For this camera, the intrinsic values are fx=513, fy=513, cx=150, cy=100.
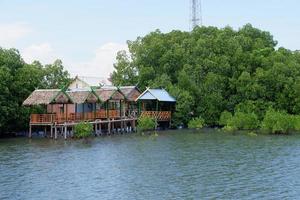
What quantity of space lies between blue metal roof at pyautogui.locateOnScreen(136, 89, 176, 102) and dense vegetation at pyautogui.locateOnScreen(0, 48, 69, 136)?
11.1m

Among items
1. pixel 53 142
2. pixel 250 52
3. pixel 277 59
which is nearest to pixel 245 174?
pixel 53 142

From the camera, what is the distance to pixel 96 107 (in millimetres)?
56500

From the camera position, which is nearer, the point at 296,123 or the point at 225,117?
the point at 296,123

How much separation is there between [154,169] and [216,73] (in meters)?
33.4

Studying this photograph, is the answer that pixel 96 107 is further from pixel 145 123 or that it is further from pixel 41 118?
pixel 41 118

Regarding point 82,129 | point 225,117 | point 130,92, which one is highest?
point 130,92

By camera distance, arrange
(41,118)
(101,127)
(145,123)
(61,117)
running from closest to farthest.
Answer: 1. (61,117)
2. (41,118)
3. (145,123)
4. (101,127)

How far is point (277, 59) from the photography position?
189 feet

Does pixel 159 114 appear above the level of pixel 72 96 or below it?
below

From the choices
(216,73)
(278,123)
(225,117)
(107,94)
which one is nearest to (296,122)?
(278,123)

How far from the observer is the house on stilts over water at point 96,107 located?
4709 centimetres

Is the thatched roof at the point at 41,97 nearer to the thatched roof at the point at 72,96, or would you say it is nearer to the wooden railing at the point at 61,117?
the thatched roof at the point at 72,96

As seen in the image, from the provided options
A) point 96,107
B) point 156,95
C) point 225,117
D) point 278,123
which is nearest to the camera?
point 278,123

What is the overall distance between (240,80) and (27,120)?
77.1 ft
